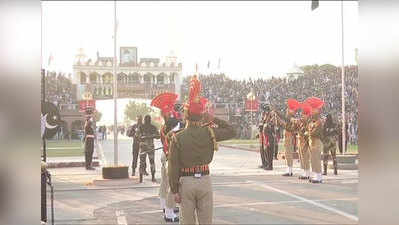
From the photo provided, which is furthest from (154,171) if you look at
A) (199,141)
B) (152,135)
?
(199,141)

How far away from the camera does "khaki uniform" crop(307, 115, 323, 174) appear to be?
14.4 ft

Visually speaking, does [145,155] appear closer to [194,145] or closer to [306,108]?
[194,145]

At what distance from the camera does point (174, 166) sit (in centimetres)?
444

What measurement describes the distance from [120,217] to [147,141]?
1634 mm

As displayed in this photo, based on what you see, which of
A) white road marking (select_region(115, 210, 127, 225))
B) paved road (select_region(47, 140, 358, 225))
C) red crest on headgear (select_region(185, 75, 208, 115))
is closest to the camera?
red crest on headgear (select_region(185, 75, 208, 115))

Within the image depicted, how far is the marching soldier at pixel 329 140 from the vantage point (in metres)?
4.38

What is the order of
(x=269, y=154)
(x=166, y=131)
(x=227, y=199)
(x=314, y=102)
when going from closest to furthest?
(x=314, y=102), (x=269, y=154), (x=166, y=131), (x=227, y=199)

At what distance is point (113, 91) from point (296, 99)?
5.63 ft

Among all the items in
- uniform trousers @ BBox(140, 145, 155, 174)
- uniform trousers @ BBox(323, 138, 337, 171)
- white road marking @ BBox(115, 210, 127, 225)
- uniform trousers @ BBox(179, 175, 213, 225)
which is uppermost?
uniform trousers @ BBox(323, 138, 337, 171)

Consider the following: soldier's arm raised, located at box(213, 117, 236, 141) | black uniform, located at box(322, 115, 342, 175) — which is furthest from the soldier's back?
black uniform, located at box(322, 115, 342, 175)

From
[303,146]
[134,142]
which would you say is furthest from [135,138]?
[303,146]

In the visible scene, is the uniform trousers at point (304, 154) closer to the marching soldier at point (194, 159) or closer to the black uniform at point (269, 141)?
the black uniform at point (269, 141)

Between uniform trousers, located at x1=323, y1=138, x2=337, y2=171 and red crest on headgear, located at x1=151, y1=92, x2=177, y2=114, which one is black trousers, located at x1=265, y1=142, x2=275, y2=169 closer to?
uniform trousers, located at x1=323, y1=138, x2=337, y2=171
